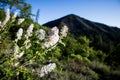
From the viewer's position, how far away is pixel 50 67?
3652 mm

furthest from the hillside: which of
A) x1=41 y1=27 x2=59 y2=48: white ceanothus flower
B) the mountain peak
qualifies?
the mountain peak

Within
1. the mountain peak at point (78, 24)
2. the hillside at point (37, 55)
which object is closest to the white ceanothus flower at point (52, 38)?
the hillside at point (37, 55)

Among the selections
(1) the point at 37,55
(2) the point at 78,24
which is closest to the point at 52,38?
(1) the point at 37,55

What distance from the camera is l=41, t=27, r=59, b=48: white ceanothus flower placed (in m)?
3.51

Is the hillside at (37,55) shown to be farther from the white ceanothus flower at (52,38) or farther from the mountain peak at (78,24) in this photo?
the mountain peak at (78,24)

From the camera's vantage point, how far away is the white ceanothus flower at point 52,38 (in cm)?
351

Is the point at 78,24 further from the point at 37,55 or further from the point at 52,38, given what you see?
the point at 52,38

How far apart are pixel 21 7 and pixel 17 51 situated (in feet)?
100

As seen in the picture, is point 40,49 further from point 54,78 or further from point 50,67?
point 54,78

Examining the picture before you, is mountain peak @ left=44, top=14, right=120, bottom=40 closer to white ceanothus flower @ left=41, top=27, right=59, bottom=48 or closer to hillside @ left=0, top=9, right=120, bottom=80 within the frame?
hillside @ left=0, top=9, right=120, bottom=80

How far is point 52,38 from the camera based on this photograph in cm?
353

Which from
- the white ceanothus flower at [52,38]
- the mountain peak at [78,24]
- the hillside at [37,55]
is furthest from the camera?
the mountain peak at [78,24]

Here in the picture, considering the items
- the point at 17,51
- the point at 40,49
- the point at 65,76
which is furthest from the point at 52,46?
the point at 65,76

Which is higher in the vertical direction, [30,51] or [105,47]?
[30,51]
